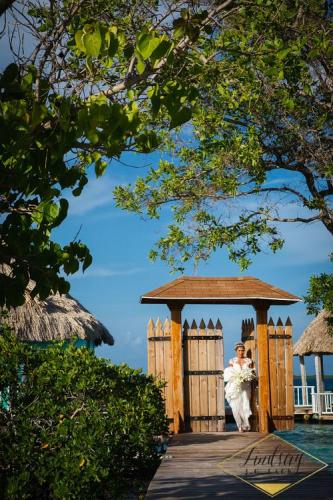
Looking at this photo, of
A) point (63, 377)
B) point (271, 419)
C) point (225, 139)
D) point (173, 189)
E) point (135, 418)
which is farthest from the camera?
point (173, 189)

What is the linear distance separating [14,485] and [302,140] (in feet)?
36.7

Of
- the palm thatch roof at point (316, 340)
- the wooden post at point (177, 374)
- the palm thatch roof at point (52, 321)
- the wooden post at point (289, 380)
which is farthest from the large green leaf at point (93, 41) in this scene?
the palm thatch roof at point (316, 340)

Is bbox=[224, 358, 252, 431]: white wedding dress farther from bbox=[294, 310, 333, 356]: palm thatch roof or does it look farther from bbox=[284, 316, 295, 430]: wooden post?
bbox=[294, 310, 333, 356]: palm thatch roof

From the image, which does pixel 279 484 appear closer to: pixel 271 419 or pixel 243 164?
pixel 271 419

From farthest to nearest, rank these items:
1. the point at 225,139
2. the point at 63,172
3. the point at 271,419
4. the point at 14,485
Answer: the point at 225,139 < the point at 271,419 < the point at 14,485 < the point at 63,172

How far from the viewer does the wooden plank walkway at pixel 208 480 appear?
7.04 m

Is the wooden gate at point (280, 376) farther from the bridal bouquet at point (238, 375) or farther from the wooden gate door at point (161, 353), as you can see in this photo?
the wooden gate door at point (161, 353)

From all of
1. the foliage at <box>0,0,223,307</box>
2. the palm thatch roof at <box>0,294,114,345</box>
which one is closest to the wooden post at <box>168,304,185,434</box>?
the palm thatch roof at <box>0,294,114,345</box>

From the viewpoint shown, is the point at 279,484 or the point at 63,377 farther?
the point at 63,377

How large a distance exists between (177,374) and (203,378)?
0.55m

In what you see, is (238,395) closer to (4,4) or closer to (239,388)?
(239,388)

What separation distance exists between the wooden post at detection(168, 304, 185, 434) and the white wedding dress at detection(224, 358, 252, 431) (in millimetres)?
873

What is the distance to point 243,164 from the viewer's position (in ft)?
51.6

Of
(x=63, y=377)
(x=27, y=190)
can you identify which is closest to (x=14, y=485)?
(x=63, y=377)
